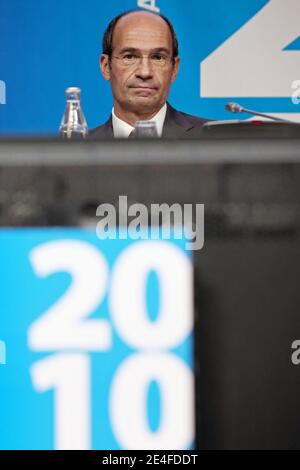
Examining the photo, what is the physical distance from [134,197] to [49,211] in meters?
0.10

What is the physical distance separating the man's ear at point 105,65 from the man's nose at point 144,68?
258 millimetres

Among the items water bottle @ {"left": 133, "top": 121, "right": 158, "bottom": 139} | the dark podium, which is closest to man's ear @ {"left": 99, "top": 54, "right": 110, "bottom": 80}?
water bottle @ {"left": 133, "top": 121, "right": 158, "bottom": 139}

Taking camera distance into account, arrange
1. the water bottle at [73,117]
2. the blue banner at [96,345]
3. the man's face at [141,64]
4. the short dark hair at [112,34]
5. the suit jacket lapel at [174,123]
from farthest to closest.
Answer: the short dark hair at [112,34], the suit jacket lapel at [174,123], the man's face at [141,64], the water bottle at [73,117], the blue banner at [96,345]

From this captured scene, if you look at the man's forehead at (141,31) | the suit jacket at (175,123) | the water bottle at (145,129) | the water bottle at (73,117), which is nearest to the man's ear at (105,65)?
the man's forehead at (141,31)

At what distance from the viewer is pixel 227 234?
41.3 inches

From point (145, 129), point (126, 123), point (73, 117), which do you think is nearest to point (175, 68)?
point (126, 123)

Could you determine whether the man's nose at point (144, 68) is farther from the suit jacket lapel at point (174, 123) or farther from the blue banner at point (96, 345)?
the blue banner at point (96, 345)

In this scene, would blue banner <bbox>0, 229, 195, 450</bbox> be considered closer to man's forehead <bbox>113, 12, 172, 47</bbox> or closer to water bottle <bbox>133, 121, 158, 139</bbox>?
water bottle <bbox>133, 121, 158, 139</bbox>

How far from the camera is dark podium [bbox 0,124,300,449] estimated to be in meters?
1.05

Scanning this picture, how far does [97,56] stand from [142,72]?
467 millimetres

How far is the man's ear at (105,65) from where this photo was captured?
3.58m

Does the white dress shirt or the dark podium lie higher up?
the white dress shirt

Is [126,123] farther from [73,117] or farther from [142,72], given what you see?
[73,117]

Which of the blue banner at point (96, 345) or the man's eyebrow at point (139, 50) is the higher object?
the man's eyebrow at point (139, 50)
